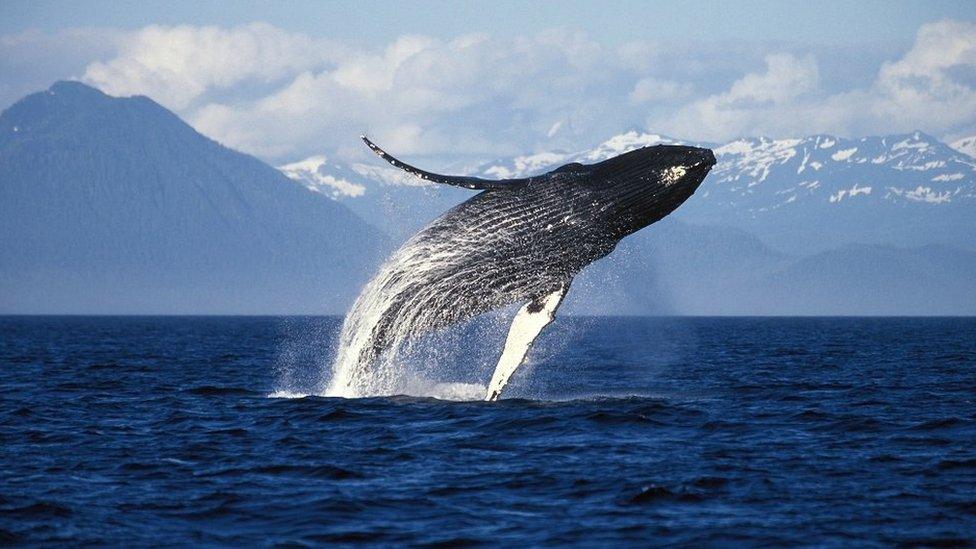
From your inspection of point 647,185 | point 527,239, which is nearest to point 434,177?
point 527,239

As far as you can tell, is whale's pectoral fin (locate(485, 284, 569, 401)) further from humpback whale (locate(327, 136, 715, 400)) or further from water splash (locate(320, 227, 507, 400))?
water splash (locate(320, 227, 507, 400))

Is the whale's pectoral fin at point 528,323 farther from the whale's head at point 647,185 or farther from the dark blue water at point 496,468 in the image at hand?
the whale's head at point 647,185

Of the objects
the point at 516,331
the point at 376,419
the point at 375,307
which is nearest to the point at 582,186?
the point at 516,331

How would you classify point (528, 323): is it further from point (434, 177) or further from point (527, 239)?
point (434, 177)

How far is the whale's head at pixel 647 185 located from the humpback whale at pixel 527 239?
0.01 meters

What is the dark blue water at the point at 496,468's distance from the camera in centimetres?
1162

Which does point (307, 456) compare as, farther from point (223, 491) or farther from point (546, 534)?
point (546, 534)

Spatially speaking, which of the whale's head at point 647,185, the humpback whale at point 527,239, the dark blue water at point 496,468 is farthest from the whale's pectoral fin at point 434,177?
the dark blue water at point 496,468

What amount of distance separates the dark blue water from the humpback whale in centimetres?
157

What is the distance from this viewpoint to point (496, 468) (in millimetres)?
14211

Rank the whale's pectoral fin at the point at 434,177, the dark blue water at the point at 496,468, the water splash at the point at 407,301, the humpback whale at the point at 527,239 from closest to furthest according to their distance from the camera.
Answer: the dark blue water at the point at 496,468
the whale's pectoral fin at the point at 434,177
the humpback whale at the point at 527,239
the water splash at the point at 407,301

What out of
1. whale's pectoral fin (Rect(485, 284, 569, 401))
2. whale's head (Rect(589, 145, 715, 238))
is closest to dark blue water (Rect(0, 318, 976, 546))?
whale's pectoral fin (Rect(485, 284, 569, 401))

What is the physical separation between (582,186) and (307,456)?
15.3 ft

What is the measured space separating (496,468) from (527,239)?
3270 millimetres
